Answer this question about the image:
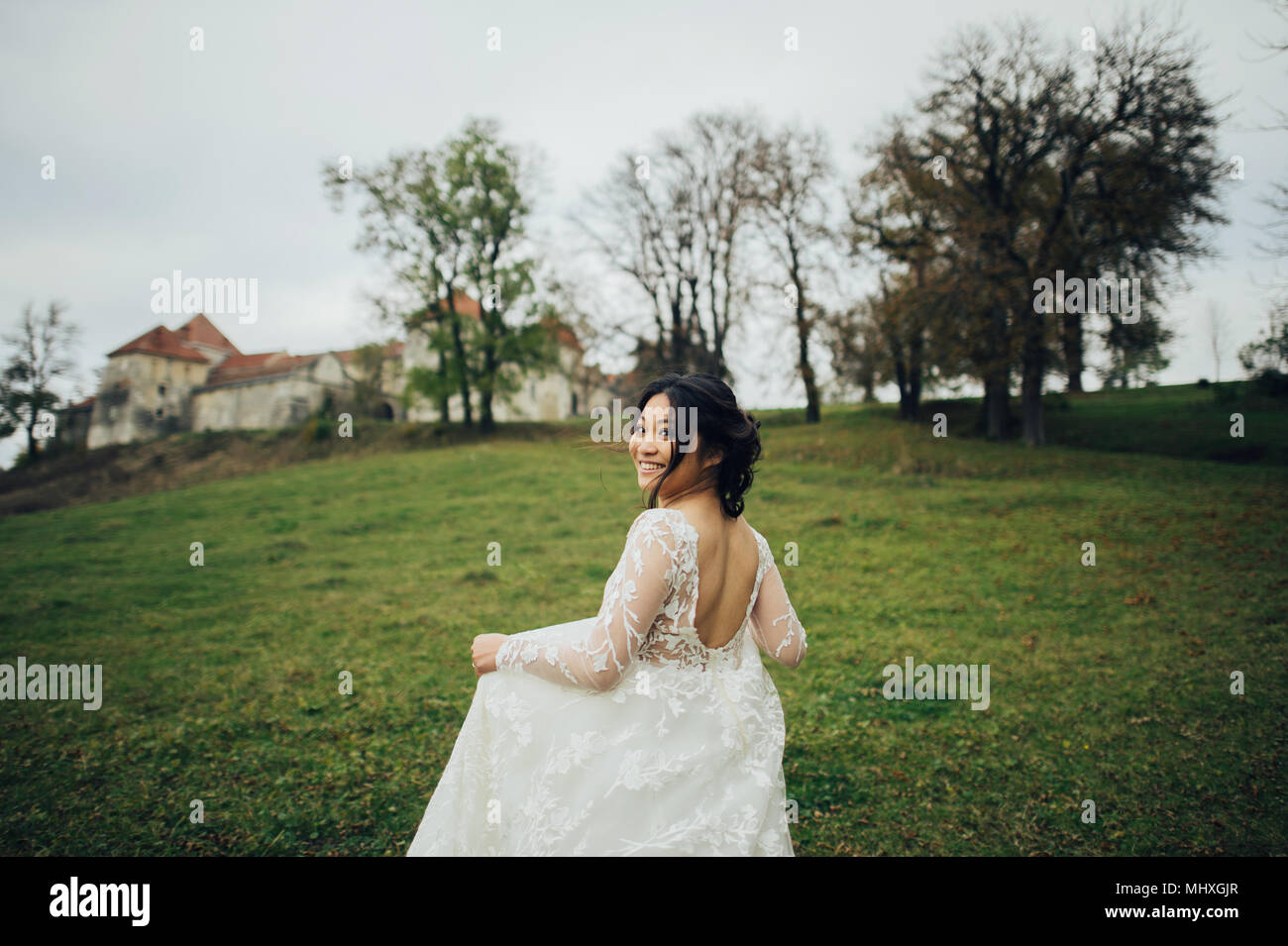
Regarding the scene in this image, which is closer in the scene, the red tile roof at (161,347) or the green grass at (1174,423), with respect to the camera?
the green grass at (1174,423)

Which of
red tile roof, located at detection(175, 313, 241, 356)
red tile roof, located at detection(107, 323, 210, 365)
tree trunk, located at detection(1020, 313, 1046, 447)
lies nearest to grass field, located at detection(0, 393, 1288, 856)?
tree trunk, located at detection(1020, 313, 1046, 447)

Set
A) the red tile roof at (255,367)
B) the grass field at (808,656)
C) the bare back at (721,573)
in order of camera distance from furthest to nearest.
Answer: the red tile roof at (255,367) < the grass field at (808,656) < the bare back at (721,573)

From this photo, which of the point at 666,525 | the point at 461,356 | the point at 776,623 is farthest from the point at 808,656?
the point at 461,356

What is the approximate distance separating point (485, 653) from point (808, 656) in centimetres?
561

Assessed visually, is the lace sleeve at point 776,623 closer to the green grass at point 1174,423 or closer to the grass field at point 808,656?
the grass field at point 808,656

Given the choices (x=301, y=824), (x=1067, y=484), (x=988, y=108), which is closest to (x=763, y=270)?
(x=988, y=108)

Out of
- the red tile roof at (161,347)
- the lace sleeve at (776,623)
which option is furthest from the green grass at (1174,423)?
the red tile roof at (161,347)

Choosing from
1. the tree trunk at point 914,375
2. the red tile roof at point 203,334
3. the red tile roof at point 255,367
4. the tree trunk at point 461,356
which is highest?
the red tile roof at point 203,334

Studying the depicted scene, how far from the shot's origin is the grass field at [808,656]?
13.4ft

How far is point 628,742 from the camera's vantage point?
76.6 inches

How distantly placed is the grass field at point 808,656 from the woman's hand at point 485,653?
995 millimetres

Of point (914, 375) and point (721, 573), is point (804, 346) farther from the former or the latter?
point (721, 573)

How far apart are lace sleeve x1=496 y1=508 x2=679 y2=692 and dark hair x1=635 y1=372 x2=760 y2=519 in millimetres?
272
